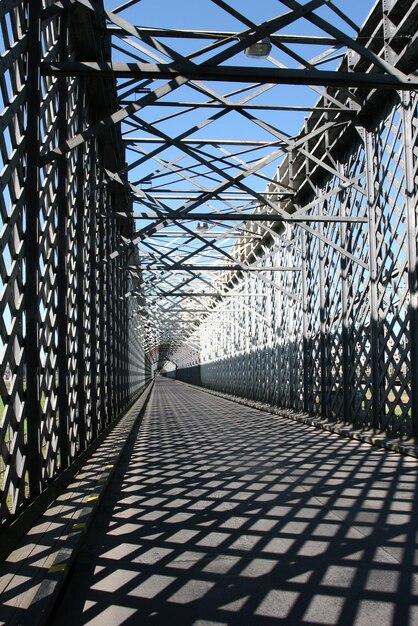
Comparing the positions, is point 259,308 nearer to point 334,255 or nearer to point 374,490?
point 334,255

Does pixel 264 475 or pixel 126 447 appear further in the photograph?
pixel 126 447

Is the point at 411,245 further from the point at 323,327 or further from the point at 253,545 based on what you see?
the point at 253,545

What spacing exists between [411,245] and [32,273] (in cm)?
670

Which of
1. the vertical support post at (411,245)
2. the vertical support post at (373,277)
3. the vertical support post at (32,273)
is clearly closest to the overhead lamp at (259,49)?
the vertical support post at (411,245)

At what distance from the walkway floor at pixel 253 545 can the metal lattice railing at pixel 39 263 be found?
0.92m

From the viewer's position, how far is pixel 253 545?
5125 mm

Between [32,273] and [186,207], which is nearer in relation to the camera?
[32,273]

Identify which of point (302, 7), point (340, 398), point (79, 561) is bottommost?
point (79, 561)

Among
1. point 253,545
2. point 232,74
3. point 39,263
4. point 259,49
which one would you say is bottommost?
point 253,545

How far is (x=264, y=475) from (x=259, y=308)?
58.4 ft

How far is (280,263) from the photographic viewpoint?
21000mm

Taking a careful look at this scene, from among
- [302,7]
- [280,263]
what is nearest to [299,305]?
[280,263]

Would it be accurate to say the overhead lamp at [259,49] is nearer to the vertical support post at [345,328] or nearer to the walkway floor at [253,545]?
the walkway floor at [253,545]

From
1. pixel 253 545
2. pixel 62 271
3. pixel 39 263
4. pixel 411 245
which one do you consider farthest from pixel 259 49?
pixel 253 545
